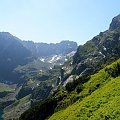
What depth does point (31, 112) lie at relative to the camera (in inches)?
3435

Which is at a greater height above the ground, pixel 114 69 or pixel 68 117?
pixel 114 69

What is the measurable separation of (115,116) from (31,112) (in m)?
43.8

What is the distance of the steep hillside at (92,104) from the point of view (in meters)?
51.1

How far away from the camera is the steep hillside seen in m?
51.1

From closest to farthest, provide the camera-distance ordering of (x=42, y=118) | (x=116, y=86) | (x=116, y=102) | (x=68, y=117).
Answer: (x=116, y=102) → (x=68, y=117) → (x=116, y=86) → (x=42, y=118)

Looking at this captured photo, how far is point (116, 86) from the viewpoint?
6294cm

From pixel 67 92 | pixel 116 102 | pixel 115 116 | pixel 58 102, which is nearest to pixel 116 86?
pixel 116 102

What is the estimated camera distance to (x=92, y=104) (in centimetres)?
5812

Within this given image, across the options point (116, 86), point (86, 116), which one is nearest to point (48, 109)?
point (116, 86)

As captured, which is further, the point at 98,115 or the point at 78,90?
the point at 78,90

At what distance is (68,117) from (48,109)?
2532 centimetres

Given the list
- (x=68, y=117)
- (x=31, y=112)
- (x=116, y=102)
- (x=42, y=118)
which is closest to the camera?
(x=116, y=102)

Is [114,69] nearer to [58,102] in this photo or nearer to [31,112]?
[58,102]

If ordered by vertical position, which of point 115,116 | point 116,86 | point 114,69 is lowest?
point 115,116
